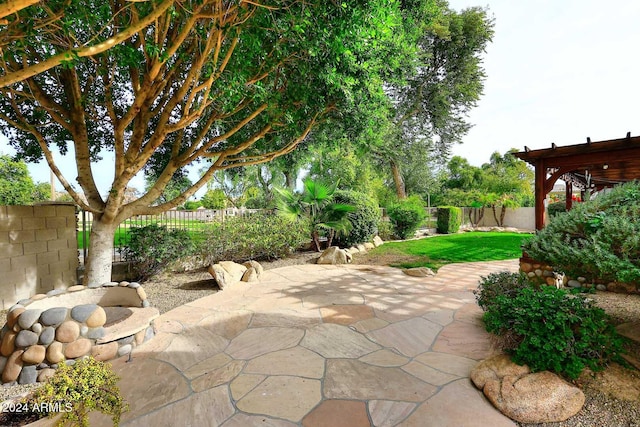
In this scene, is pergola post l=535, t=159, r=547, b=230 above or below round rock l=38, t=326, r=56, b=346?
above

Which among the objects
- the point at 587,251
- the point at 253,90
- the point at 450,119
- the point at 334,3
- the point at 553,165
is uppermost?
the point at 450,119

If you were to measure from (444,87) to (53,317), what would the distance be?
49.7 ft

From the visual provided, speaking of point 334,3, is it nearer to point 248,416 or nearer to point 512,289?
point 512,289

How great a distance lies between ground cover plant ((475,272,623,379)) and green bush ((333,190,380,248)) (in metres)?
6.08

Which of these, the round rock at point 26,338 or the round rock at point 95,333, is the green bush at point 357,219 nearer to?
the round rock at point 95,333

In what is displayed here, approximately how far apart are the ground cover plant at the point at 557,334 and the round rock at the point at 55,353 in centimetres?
370

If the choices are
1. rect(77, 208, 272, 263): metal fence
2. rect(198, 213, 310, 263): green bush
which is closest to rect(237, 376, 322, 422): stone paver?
rect(198, 213, 310, 263): green bush

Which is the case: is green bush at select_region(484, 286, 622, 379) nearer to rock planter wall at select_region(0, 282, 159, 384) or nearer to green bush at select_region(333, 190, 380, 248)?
rock planter wall at select_region(0, 282, 159, 384)

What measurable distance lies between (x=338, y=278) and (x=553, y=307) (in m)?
3.78

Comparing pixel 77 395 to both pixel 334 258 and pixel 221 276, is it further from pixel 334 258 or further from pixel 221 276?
pixel 334 258

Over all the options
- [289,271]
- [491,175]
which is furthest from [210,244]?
[491,175]

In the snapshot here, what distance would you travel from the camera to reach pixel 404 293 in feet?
15.0

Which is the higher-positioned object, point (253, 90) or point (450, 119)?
point (450, 119)

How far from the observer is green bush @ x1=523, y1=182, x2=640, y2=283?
6.93 feet
